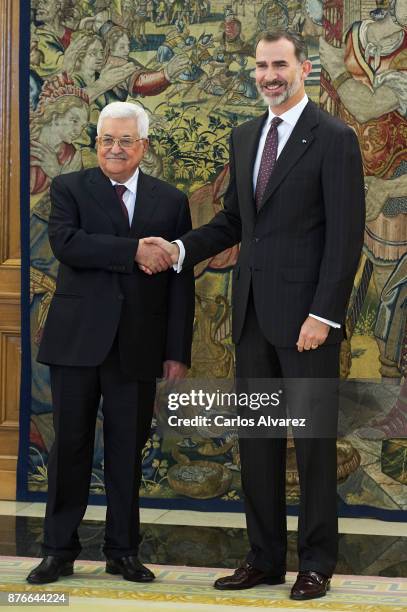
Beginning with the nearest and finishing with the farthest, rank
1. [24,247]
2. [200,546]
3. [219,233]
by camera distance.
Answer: [219,233]
[200,546]
[24,247]

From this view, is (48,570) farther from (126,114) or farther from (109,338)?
(126,114)

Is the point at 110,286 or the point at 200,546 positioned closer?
the point at 110,286

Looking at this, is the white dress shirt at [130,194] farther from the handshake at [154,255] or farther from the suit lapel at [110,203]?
the handshake at [154,255]

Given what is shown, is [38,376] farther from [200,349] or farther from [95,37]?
[95,37]

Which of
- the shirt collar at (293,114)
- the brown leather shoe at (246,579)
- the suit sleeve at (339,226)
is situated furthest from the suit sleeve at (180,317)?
Answer: the brown leather shoe at (246,579)

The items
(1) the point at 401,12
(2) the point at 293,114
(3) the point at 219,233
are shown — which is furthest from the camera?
(1) the point at 401,12

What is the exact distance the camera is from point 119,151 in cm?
362

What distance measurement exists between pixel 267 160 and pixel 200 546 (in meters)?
1.53

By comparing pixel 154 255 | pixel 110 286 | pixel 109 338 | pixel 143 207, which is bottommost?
pixel 109 338

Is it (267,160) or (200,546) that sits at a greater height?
(267,160)

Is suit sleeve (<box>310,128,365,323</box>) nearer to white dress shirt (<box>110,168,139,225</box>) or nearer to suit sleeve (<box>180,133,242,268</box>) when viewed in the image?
suit sleeve (<box>180,133,242,268</box>)

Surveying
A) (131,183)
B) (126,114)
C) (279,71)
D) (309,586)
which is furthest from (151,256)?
(309,586)

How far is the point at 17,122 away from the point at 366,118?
154 cm

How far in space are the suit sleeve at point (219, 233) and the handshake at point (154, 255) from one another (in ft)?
0.20
